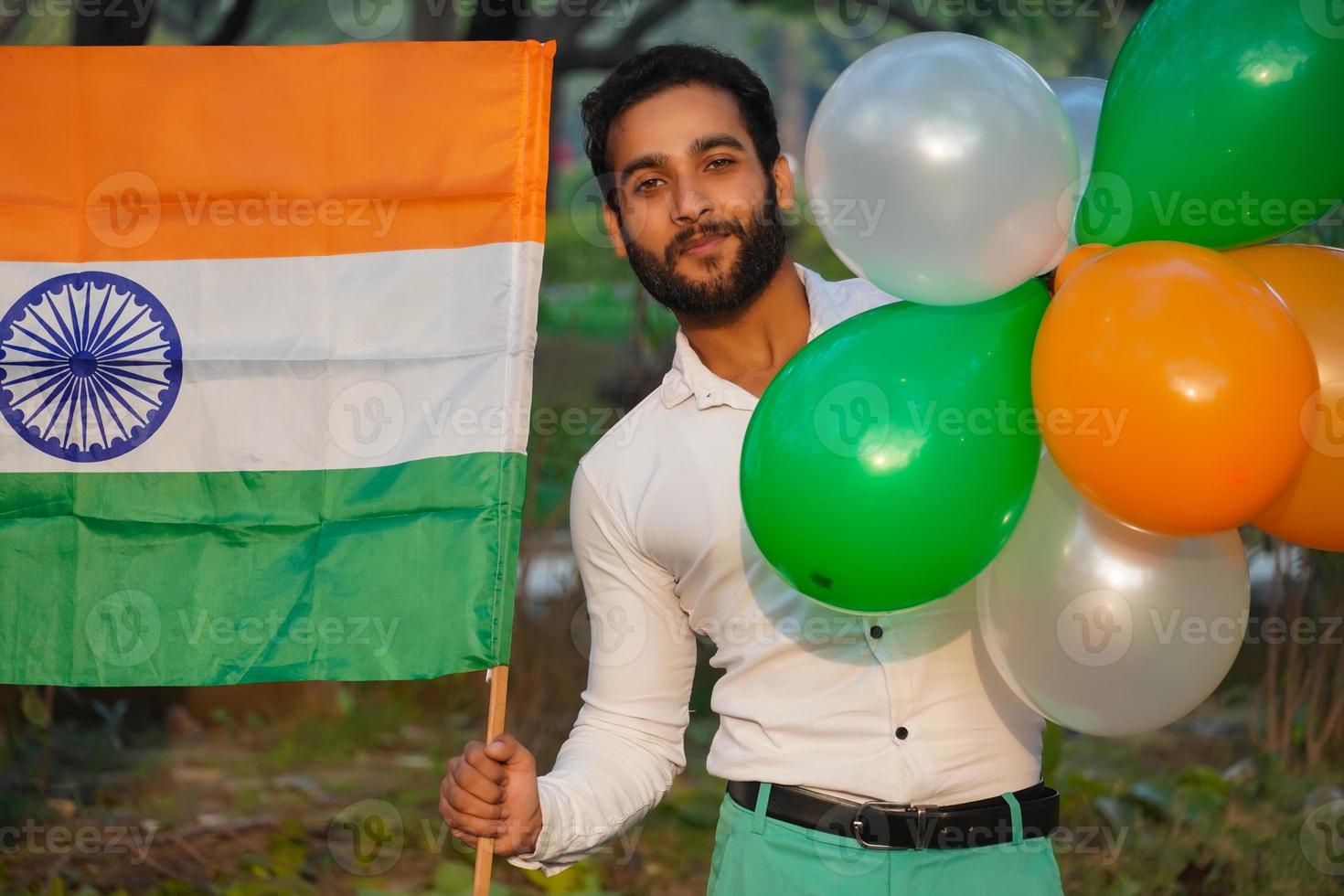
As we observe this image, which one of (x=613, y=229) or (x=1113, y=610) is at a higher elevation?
(x=613, y=229)

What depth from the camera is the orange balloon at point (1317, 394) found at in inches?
66.7

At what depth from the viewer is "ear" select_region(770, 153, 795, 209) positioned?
2635 millimetres

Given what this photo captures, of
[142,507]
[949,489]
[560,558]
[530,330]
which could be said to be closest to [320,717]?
[560,558]

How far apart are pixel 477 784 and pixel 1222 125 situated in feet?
4.41

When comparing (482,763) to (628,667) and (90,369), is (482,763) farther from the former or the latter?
(90,369)

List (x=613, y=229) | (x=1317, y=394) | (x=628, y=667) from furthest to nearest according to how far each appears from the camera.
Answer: (x=613, y=229) < (x=628, y=667) < (x=1317, y=394)

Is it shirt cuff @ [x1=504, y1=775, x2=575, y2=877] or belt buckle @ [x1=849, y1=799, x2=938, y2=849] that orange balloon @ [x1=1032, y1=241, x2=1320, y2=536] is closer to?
belt buckle @ [x1=849, y1=799, x2=938, y2=849]

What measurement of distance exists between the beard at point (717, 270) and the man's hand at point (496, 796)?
79cm

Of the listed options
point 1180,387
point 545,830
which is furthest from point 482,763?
point 1180,387

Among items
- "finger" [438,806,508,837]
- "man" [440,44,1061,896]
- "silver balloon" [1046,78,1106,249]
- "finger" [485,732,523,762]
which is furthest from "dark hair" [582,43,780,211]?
"finger" [438,806,508,837]

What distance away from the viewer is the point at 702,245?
238 cm

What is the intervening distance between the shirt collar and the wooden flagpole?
0.56 m

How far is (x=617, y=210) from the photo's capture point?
2566 millimetres

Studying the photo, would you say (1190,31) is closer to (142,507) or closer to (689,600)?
(689,600)
